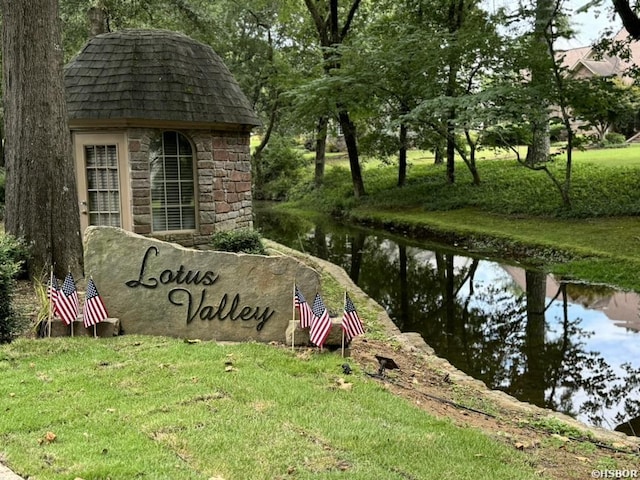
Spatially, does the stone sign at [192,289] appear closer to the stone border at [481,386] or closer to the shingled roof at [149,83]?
the stone border at [481,386]

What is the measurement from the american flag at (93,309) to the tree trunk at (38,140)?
2.28 metres

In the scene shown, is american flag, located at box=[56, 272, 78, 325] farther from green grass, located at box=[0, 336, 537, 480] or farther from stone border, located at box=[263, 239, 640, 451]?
stone border, located at box=[263, 239, 640, 451]

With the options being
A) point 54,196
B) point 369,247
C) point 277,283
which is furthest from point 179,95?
point 369,247

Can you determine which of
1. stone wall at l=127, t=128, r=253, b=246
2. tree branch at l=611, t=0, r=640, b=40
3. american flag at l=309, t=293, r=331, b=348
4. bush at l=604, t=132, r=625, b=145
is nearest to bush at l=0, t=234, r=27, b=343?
american flag at l=309, t=293, r=331, b=348

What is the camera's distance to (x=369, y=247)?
18.5 m

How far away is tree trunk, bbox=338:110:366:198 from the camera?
79.4 ft

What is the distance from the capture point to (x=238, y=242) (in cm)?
1173

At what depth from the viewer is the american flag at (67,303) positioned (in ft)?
21.1

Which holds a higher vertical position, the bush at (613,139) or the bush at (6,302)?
the bush at (613,139)

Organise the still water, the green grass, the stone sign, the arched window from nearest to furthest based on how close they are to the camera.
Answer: the green grass, the stone sign, the still water, the arched window

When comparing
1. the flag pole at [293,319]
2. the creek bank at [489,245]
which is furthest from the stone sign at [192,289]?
the creek bank at [489,245]

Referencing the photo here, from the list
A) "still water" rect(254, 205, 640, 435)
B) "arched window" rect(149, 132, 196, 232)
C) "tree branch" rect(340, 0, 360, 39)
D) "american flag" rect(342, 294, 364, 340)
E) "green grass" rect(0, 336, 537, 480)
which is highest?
"tree branch" rect(340, 0, 360, 39)

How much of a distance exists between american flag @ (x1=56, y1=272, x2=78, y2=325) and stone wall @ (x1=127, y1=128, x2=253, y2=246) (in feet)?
17.6

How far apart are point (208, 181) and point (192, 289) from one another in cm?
568
